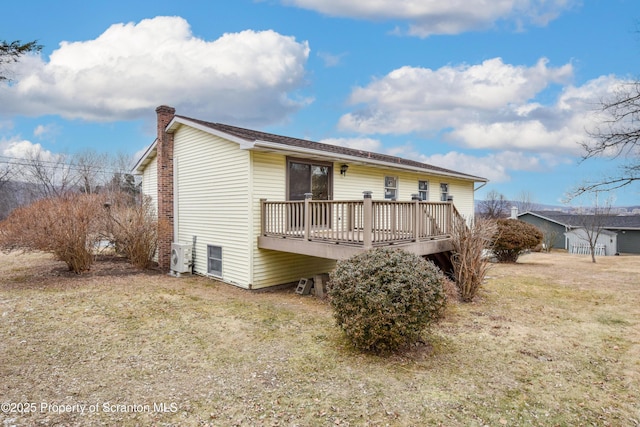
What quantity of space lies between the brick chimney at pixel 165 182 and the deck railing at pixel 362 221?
14.3 feet

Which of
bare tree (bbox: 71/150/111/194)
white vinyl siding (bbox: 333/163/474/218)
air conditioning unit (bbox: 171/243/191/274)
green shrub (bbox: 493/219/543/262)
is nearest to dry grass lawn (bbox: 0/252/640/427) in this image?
air conditioning unit (bbox: 171/243/191/274)

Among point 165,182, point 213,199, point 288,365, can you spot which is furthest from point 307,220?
point 165,182

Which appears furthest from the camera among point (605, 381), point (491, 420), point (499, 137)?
point (499, 137)

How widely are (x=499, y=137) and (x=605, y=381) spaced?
1417 centimetres

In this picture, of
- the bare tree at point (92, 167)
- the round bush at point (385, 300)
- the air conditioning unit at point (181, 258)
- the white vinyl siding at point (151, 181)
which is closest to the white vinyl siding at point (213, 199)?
the air conditioning unit at point (181, 258)

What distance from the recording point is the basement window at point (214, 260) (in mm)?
10453

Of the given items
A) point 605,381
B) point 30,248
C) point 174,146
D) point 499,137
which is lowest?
point 605,381

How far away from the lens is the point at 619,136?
1032cm

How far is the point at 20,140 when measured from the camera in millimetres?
33594

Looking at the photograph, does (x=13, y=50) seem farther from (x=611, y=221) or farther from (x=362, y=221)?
(x=611, y=221)

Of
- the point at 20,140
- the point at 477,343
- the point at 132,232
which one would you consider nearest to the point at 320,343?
the point at 477,343

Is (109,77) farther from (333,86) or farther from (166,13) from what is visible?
(333,86)

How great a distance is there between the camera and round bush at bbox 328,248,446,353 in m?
4.92

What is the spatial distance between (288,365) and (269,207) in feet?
16.9
